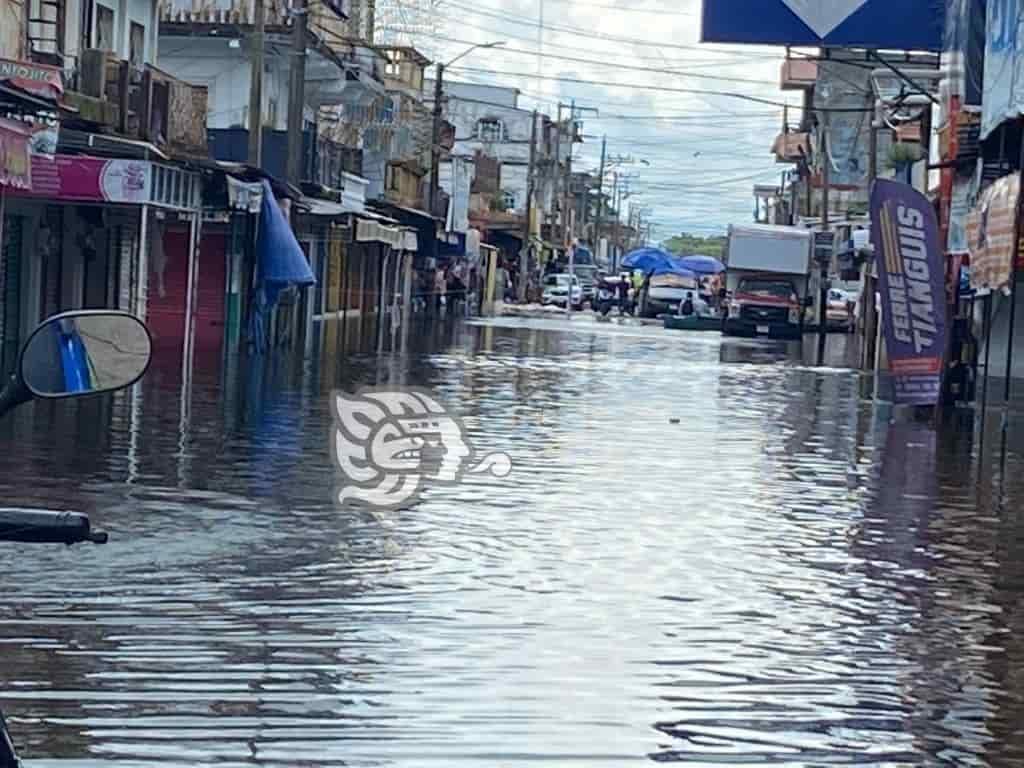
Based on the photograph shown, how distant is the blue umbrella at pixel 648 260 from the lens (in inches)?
3260

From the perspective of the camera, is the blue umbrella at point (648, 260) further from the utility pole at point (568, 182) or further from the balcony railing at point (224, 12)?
the utility pole at point (568, 182)

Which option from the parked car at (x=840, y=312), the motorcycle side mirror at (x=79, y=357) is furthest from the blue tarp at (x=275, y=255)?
the parked car at (x=840, y=312)

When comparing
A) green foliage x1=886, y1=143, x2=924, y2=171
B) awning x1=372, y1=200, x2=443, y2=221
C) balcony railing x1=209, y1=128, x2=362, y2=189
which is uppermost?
green foliage x1=886, y1=143, x2=924, y2=171

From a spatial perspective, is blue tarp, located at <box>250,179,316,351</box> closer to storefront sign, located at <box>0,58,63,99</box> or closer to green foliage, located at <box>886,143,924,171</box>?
Answer: storefront sign, located at <box>0,58,63,99</box>

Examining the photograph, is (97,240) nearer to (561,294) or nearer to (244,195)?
(244,195)

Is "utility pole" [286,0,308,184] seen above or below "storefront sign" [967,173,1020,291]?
above

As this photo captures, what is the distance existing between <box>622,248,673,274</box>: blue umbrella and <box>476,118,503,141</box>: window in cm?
4670

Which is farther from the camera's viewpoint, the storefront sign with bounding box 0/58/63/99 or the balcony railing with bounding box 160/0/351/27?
the balcony railing with bounding box 160/0/351/27

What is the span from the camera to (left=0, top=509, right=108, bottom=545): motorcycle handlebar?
4719mm

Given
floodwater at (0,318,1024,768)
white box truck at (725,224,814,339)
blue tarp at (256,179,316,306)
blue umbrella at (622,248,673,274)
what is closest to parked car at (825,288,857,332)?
blue umbrella at (622,248,673,274)

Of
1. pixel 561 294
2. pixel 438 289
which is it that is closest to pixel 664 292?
pixel 438 289

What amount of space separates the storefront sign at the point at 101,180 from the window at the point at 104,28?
889cm

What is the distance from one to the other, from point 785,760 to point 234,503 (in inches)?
294

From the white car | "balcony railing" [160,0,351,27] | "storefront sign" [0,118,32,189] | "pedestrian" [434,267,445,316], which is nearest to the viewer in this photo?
"storefront sign" [0,118,32,189]
